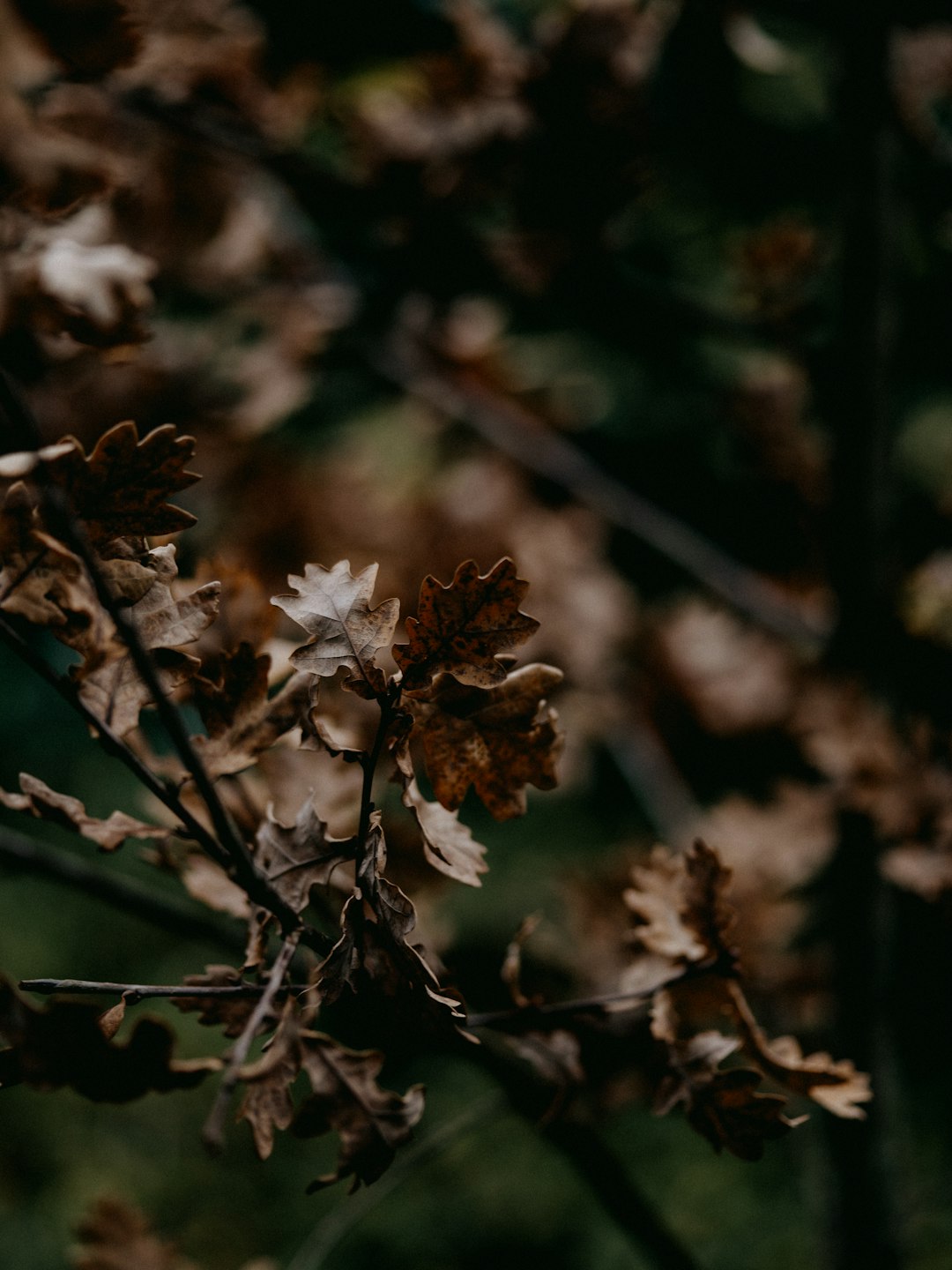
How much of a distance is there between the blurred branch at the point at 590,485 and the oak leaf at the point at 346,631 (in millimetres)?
712

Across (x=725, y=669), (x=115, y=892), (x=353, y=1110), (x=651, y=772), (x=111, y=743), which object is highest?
(x=111, y=743)

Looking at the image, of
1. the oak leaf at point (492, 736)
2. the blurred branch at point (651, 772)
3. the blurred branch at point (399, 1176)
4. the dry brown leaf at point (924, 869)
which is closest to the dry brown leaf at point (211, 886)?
the oak leaf at point (492, 736)

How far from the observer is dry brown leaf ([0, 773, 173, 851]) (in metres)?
0.39

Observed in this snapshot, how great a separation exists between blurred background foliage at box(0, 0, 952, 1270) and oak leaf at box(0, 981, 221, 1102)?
0.45 ft

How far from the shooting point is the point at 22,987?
0.39 meters

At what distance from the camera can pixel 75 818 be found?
399mm

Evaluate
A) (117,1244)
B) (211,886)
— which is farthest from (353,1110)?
(117,1244)

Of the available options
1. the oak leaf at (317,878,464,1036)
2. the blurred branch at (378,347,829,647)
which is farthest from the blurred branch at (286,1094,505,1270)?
the blurred branch at (378,347,829,647)

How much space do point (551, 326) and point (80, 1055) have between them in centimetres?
179

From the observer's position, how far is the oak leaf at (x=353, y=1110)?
1.22 feet

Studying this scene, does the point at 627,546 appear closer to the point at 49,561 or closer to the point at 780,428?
the point at 780,428

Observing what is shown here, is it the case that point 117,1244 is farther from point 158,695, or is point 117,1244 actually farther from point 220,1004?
point 158,695

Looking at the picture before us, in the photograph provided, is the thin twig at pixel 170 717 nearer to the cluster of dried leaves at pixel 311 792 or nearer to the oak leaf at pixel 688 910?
the cluster of dried leaves at pixel 311 792

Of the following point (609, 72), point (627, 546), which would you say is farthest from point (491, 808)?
point (627, 546)
